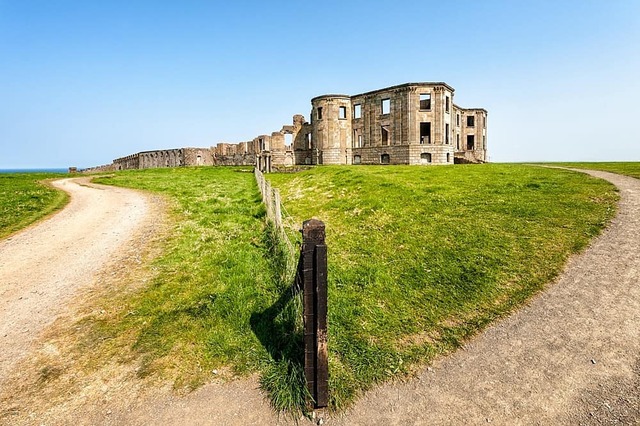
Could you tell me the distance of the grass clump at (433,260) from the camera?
5.51 metres

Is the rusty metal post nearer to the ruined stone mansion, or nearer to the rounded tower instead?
the ruined stone mansion

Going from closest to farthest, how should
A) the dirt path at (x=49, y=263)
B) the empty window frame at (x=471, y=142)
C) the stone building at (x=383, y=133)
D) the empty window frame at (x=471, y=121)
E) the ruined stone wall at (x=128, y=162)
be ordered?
the dirt path at (x=49, y=263)
the stone building at (x=383, y=133)
the empty window frame at (x=471, y=121)
the empty window frame at (x=471, y=142)
the ruined stone wall at (x=128, y=162)

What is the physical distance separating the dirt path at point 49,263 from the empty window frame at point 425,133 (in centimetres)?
4103

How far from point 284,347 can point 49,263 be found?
7.10 metres

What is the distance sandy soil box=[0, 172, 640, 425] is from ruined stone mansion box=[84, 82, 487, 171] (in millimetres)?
39206

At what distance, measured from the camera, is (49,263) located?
27.7 feet

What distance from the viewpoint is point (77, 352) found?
5090mm

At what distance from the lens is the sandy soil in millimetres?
4082

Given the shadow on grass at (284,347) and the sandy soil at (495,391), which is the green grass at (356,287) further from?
the sandy soil at (495,391)

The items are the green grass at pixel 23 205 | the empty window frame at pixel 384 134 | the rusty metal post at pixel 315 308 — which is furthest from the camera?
the empty window frame at pixel 384 134

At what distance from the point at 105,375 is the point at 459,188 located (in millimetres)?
16465

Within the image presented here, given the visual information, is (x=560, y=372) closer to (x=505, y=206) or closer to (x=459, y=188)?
(x=505, y=206)

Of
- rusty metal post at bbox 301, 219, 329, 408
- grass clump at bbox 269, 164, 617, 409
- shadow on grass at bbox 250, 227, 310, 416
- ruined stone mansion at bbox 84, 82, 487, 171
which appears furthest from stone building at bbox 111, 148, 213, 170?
rusty metal post at bbox 301, 219, 329, 408

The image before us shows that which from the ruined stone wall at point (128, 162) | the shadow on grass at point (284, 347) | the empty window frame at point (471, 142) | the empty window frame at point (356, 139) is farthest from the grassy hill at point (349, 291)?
the ruined stone wall at point (128, 162)
